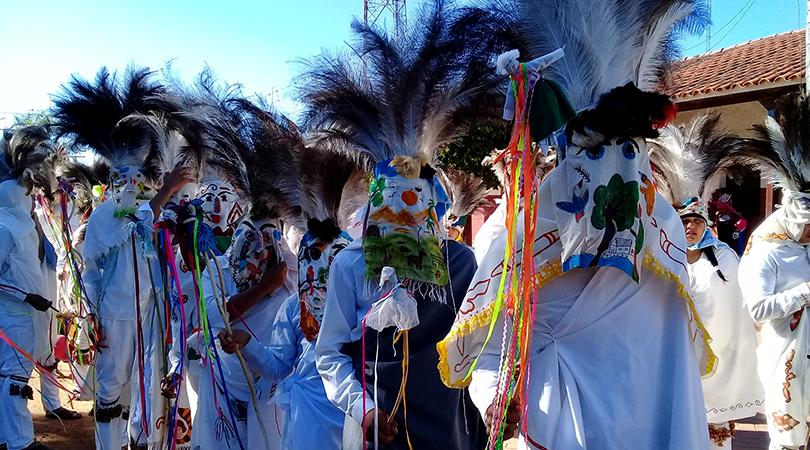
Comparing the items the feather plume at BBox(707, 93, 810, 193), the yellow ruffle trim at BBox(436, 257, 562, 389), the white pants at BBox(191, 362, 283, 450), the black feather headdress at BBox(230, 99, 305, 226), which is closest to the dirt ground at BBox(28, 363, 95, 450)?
the white pants at BBox(191, 362, 283, 450)

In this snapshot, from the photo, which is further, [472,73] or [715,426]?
[715,426]

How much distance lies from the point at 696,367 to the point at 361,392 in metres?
1.30

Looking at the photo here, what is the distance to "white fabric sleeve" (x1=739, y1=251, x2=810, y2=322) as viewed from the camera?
4379 mm

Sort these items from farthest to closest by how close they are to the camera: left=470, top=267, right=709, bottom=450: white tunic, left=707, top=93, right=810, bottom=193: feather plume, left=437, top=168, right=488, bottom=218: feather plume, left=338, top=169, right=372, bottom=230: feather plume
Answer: left=437, top=168, right=488, bottom=218: feather plume → left=707, top=93, right=810, bottom=193: feather plume → left=338, top=169, right=372, bottom=230: feather plume → left=470, top=267, right=709, bottom=450: white tunic

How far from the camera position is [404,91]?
302cm

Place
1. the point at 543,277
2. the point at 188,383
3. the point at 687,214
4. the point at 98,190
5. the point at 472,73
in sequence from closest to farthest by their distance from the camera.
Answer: the point at 543,277
the point at 472,73
the point at 188,383
the point at 687,214
the point at 98,190

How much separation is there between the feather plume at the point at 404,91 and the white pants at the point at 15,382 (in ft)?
12.2

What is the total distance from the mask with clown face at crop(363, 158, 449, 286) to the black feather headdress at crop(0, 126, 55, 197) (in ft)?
13.8

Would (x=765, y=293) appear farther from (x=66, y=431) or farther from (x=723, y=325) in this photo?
(x=66, y=431)

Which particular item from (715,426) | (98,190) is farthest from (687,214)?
(98,190)

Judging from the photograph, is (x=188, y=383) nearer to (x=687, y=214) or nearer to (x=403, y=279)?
(x=403, y=279)

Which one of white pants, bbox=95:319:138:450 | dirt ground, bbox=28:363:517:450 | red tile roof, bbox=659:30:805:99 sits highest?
red tile roof, bbox=659:30:805:99

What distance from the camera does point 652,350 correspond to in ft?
7.06

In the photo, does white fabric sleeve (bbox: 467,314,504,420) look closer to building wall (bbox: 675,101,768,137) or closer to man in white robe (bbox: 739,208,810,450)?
man in white robe (bbox: 739,208,810,450)
